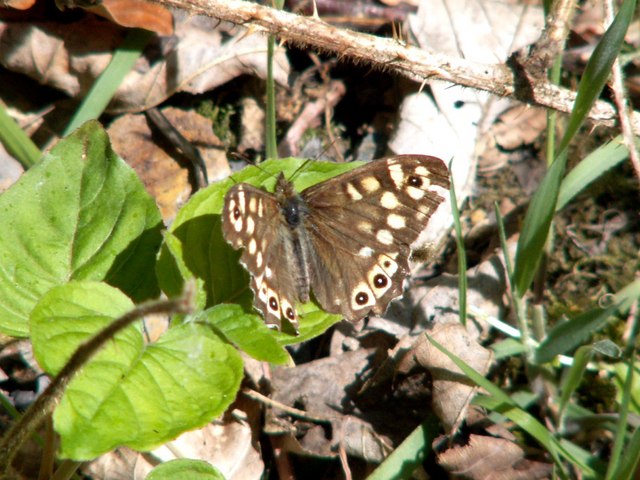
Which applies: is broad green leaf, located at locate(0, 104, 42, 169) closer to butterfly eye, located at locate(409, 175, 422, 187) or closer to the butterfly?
the butterfly

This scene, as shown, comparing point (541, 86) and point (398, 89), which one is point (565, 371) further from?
point (398, 89)

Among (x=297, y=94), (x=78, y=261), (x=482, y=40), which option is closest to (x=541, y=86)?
(x=482, y=40)

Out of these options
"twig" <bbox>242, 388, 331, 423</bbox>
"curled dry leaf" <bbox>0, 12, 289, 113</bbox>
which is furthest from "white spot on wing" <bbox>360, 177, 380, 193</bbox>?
"curled dry leaf" <bbox>0, 12, 289, 113</bbox>

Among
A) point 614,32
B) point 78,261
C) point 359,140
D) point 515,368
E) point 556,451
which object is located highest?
point 614,32

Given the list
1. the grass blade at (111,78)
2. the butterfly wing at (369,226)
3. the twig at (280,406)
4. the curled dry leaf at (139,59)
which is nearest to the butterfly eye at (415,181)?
the butterfly wing at (369,226)

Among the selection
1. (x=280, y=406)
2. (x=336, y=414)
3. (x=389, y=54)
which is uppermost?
(x=389, y=54)

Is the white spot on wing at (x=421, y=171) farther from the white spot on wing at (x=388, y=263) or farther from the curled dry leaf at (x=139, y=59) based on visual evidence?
the curled dry leaf at (x=139, y=59)

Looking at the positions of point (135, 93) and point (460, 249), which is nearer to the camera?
point (460, 249)

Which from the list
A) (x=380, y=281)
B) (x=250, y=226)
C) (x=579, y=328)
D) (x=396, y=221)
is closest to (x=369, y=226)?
(x=396, y=221)

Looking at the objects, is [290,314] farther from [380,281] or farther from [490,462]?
[490,462]
